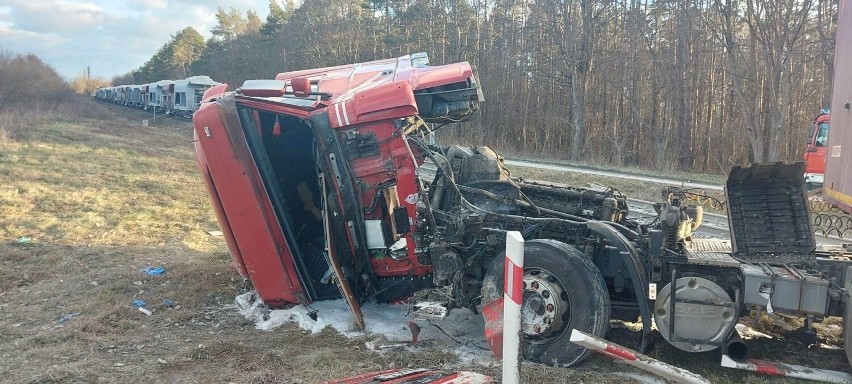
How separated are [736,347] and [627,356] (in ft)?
5.32

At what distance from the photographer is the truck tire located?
13.1ft

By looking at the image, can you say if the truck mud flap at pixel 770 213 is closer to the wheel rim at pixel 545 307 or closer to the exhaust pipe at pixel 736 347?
the exhaust pipe at pixel 736 347

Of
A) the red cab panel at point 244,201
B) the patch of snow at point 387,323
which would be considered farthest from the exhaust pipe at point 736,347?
the red cab panel at point 244,201

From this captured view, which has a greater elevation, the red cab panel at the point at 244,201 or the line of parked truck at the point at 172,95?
the line of parked truck at the point at 172,95

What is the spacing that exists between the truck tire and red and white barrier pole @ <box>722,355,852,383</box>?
86 cm

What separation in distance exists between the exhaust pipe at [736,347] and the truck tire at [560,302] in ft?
2.62

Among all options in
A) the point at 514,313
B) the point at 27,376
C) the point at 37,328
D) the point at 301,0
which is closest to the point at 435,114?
the point at 514,313

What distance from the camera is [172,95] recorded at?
37562mm

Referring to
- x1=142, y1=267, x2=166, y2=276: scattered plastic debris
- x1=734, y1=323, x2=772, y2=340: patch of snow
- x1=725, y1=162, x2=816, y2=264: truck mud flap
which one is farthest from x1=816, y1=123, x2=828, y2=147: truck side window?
x1=142, y1=267, x2=166, y2=276: scattered plastic debris

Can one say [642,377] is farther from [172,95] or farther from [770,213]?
[172,95]

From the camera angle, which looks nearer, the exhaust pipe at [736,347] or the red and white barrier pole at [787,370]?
the red and white barrier pole at [787,370]

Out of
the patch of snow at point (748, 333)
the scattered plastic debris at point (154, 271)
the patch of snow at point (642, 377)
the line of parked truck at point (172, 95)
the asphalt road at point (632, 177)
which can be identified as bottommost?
the scattered plastic debris at point (154, 271)

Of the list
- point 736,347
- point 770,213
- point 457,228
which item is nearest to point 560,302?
point 457,228

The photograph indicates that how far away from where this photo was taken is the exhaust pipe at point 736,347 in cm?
390
